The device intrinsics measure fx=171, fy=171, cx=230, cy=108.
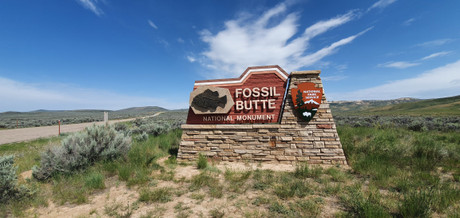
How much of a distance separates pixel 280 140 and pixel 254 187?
104 inches

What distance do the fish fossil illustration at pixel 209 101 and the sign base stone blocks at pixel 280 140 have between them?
0.78 m

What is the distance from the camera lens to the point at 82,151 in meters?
5.89

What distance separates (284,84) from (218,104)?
2.87m

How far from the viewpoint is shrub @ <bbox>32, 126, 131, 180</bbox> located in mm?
5363

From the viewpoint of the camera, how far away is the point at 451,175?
5.10 m

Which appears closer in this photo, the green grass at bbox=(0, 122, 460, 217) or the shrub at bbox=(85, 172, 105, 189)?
the green grass at bbox=(0, 122, 460, 217)

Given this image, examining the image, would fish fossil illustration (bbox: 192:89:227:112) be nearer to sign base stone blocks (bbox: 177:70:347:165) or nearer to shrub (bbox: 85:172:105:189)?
sign base stone blocks (bbox: 177:70:347:165)

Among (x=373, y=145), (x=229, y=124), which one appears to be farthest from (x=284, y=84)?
(x=373, y=145)

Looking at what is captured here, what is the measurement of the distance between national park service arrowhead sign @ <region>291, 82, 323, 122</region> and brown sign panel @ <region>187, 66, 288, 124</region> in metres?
0.59

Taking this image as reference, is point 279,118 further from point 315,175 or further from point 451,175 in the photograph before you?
point 451,175

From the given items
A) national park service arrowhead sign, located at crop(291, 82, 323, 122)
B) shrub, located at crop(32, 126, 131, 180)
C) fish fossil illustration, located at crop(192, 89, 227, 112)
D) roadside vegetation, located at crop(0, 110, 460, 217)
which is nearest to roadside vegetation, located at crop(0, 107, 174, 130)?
shrub, located at crop(32, 126, 131, 180)

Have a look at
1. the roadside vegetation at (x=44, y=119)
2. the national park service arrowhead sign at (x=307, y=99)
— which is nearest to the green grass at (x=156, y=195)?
the national park service arrowhead sign at (x=307, y=99)

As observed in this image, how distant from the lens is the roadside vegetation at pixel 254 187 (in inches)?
138

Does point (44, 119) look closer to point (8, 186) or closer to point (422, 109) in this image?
point (8, 186)
